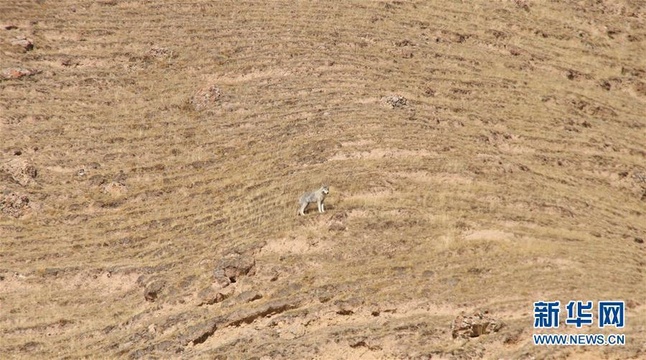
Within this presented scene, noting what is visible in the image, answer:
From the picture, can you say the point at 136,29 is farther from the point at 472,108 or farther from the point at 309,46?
the point at 472,108

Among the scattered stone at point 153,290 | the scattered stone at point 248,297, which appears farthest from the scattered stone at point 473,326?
the scattered stone at point 153,290

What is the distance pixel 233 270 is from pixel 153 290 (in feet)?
6.09

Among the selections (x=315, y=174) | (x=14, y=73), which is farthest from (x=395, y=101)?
(x=14, y=73)

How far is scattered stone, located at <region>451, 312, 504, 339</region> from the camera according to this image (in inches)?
577

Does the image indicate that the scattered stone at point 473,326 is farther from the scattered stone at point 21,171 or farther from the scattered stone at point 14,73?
the scattered stone at point 14,73

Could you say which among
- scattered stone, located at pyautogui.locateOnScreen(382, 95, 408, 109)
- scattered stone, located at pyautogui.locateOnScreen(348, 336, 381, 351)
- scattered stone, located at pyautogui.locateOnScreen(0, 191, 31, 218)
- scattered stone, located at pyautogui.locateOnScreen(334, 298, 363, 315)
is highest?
scattered stone, located at pyautogui.locateOnScreen(382, 95, 408, 109)

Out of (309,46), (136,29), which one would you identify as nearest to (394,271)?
(309,46)

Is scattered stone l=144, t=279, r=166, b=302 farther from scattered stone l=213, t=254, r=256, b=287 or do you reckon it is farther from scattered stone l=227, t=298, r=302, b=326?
scattered stone l=227, t=298, r=302, b=326

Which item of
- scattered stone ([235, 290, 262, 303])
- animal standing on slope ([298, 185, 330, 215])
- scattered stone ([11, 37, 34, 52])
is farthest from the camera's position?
scattered stone ([11, 37, 34, 52])

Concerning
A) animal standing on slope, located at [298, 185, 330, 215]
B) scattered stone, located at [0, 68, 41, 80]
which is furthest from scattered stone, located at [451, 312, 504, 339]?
scattered stone, located at [0, 68, 41, 80]

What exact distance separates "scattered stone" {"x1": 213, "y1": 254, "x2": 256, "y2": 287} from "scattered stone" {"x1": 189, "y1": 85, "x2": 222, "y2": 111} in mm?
6451

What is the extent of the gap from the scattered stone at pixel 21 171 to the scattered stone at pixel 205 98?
4.61m

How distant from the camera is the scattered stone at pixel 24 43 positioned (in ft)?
78.6

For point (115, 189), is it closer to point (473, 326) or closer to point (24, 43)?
point (24, 43)
